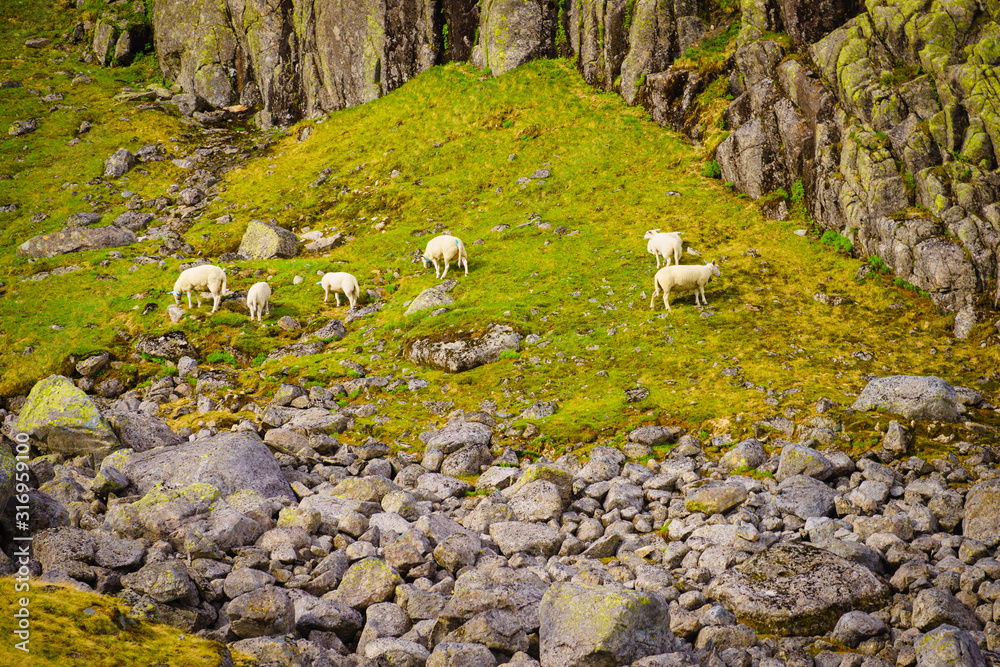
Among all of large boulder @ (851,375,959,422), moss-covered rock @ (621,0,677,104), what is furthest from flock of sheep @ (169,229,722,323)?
moss-covered rock @ (621,0,677,104)

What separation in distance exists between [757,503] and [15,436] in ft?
61.6

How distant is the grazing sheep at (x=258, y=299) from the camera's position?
99.6 feet

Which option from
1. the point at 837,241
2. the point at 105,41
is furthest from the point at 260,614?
the point at 105,41

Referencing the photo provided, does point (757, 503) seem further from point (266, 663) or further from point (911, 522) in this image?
point (266, 663)

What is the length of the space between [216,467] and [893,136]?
3178 cm

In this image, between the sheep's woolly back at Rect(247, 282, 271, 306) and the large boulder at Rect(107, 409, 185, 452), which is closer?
the large boulder at Rect(107, 409, 185, 452)

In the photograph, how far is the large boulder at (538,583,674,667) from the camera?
29.5 ft

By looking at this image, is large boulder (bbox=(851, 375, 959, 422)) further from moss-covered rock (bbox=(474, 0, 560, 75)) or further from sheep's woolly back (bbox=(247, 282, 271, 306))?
moss-covered rock (bbox=(474, 0, 560, 75))

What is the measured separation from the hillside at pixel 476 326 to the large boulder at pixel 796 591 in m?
0.18

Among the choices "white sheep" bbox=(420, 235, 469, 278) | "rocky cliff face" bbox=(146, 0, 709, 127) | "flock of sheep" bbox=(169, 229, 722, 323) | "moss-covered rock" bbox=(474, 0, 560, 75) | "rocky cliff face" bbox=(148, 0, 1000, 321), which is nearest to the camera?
"rocky cliff face" bbox=(148, 0, 1000, 321)

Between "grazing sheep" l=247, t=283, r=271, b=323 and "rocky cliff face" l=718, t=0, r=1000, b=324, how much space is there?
26812mm

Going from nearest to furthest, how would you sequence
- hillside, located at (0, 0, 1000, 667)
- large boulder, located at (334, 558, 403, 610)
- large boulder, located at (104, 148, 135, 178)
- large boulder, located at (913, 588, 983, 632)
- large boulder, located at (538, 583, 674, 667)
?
large boulder, located at (538, 583, 674, 667) < large boulder, located at (913, 588, 983, 632) < large boulder, located at (334, 558, 403, 610) < hillside, located at (0, 0, 1000, 667) < large boulder, located at (104, 148, 135, 178)

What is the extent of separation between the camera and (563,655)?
9.06 metres

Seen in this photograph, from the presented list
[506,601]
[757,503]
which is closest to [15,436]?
[506,601]
